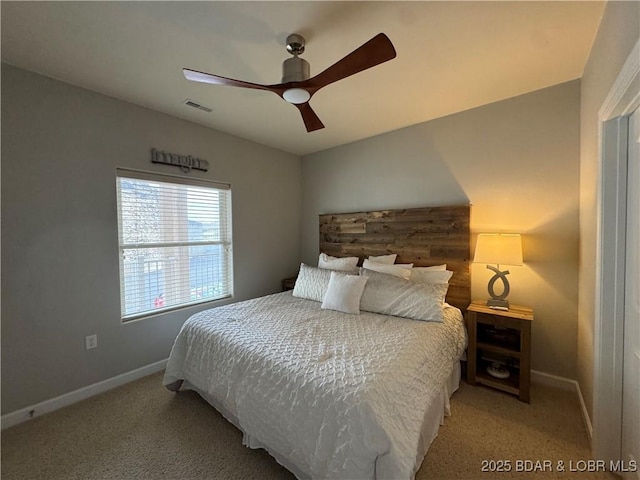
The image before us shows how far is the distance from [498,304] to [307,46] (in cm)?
254

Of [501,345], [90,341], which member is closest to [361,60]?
[501,345]

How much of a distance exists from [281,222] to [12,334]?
2.75 m

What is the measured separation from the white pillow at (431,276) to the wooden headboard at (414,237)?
0.17 meters

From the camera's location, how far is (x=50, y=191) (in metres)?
2.03

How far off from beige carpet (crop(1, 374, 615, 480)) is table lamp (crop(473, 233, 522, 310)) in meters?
0.78

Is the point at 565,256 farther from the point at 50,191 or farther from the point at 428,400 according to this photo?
the point at 50,191

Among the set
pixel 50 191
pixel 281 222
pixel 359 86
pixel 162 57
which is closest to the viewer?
pixel 162 57

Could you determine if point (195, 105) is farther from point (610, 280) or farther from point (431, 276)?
point (610, 280)

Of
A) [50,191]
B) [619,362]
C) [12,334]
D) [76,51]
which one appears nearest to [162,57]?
[76,51]

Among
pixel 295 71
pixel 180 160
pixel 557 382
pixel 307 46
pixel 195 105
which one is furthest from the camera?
pixel 180 160

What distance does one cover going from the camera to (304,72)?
5.18 ft

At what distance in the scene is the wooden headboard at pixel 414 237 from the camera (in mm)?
2588

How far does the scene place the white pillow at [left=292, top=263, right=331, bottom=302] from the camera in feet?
8.91

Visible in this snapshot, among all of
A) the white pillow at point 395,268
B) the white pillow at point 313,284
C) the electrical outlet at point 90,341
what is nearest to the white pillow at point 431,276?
the white pillow at point 395,268
